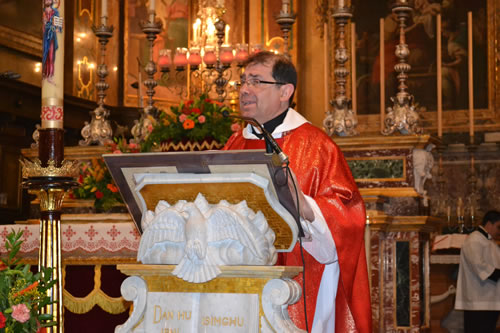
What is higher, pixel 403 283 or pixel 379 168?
pixel 379 168

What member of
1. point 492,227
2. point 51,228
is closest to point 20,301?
point 51,228

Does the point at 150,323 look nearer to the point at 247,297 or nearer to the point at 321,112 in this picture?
the point at 247,297

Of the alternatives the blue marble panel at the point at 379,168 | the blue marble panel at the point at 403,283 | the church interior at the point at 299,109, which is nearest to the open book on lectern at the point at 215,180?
the church interior at the point at 299,109

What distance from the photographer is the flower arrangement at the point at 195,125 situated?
5.96 m

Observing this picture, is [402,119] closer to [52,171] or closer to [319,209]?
[52,171]

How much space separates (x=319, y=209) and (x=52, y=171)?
1561 mm

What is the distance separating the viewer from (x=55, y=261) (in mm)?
4109

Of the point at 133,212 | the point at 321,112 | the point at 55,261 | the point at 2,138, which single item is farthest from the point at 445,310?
the point at 133,212

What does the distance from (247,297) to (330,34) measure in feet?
33.8

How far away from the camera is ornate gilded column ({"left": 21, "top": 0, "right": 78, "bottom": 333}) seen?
4.11m

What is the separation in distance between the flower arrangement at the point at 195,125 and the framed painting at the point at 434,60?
A: 6.34 meters

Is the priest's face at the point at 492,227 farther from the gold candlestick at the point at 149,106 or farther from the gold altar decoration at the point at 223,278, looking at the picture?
the gold altar decoration at the point at 223,278

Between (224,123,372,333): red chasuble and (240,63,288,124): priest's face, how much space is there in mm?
196

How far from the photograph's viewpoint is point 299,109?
12.7 m
